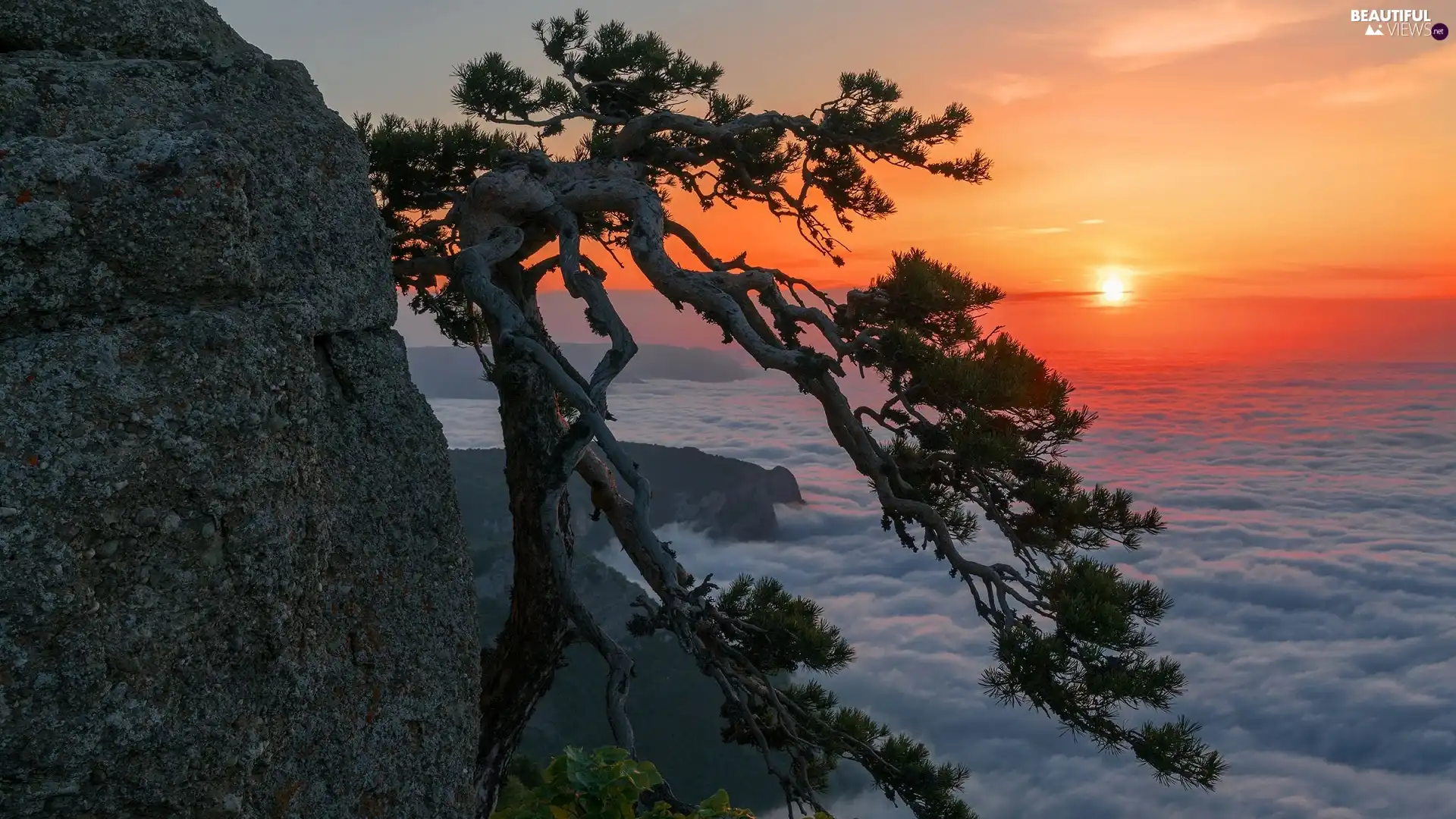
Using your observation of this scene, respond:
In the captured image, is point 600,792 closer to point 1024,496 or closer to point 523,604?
point 523,604

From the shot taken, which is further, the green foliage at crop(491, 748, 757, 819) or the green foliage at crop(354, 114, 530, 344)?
the green foliage at crop(354, 114, 530, 344)

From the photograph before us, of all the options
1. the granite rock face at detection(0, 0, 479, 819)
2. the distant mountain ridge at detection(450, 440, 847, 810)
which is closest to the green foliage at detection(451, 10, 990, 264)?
the granite rock face at detection(0, 0, 479, 819)

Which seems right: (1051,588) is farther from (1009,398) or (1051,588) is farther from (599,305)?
(599,305)

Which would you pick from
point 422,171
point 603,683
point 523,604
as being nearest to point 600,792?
point 523,604

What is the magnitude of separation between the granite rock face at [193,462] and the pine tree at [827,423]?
1.33 m

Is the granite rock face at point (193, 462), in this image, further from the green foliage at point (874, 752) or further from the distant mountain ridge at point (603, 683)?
the distant mountain ridge at point (603, 683)

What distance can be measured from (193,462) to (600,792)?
2.88 metres

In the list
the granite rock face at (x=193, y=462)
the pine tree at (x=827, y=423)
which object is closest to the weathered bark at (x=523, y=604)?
the pine tree at (x=827, y=423)

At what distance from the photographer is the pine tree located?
17.4 feet

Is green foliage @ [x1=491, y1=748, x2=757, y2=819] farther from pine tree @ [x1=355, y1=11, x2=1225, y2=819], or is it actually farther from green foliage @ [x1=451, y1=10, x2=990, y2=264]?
green foliage @ [x1=451, y1=10, x2=990, y2=264]

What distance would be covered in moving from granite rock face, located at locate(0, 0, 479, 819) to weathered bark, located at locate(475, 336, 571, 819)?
77.6 inches

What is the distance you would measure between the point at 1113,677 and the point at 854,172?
15.8 ft

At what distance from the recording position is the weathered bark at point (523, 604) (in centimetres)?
585

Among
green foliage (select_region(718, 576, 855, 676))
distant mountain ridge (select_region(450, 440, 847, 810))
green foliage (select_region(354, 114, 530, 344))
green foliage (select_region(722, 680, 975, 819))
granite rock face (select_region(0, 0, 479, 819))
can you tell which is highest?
green foliage (select_region(354, 114, 530, 344))
